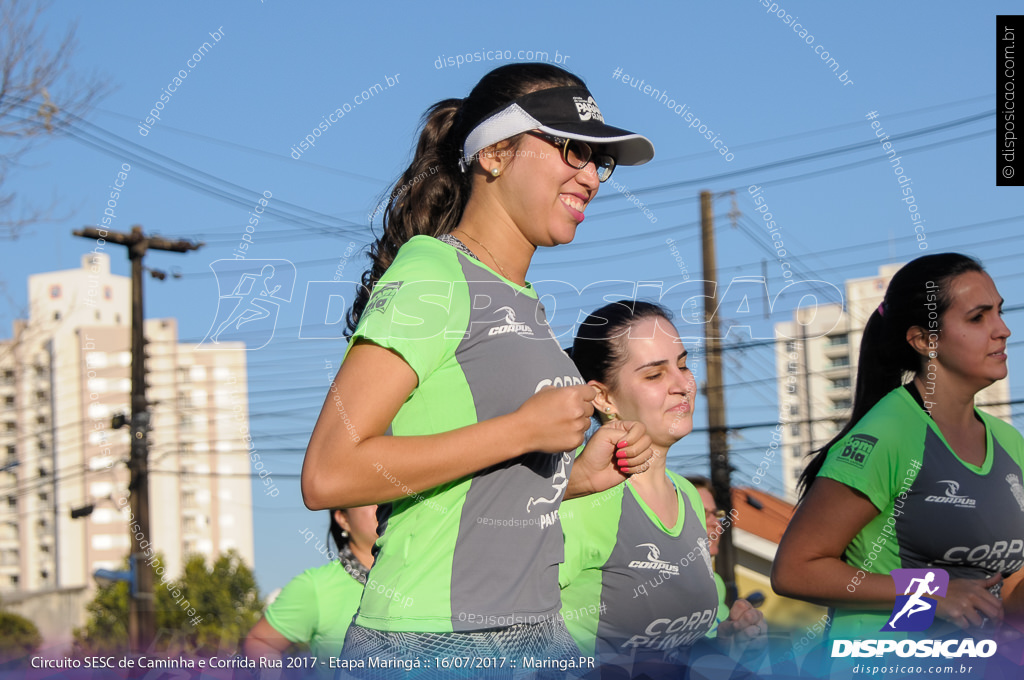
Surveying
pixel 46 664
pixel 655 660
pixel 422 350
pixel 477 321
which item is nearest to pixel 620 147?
pixel 477 321

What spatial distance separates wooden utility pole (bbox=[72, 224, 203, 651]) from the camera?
49.8ft

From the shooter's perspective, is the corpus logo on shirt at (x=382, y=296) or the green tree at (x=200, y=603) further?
the green tree at (x=200, y=603)

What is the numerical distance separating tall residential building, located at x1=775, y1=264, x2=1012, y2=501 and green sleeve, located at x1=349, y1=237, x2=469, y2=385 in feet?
8.26

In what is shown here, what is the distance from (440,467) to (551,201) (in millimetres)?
671

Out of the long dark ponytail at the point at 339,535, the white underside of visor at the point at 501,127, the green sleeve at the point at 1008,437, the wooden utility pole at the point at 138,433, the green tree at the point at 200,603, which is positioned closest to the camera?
the white underside of visor at the point at 501,127

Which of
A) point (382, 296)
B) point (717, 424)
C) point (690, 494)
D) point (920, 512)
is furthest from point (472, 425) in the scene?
point (717, 424)

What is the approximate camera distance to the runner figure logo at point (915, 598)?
9.43 feet

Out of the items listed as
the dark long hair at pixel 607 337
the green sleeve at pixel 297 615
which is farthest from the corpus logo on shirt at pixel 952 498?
the green sleeve at pixel 297 615

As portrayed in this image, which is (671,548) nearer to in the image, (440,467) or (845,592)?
(845,592)

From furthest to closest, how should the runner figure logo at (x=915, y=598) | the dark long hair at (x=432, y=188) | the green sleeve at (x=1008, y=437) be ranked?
1. the green sleeve at (x=1008, y=437)
2. the runner figure logo at (x=915, y=598)
3. the dark long hair at (x=432, y=188)

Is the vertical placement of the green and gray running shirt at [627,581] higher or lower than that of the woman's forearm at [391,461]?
lower

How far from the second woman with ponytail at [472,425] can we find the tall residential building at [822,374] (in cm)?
227

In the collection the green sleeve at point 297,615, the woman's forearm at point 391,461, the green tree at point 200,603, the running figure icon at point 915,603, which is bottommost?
the green tree at point 200,603

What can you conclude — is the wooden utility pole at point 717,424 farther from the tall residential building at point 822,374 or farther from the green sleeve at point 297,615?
the green sleeve at point 297,615
